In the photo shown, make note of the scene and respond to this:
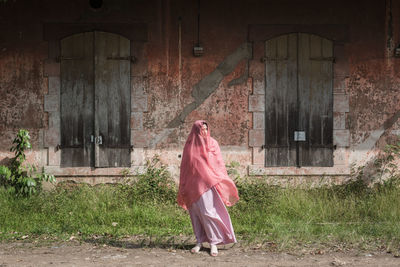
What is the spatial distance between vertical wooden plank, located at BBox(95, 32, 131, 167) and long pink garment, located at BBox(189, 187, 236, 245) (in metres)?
2.69

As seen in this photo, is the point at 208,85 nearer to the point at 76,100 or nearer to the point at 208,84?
the point at 208,84

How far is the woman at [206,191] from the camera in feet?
17.2

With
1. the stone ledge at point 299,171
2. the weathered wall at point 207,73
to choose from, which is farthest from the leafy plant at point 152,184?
the stone ledge at point 299,171

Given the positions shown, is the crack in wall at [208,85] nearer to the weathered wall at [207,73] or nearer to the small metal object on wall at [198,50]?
the weathered wall at [207,73]

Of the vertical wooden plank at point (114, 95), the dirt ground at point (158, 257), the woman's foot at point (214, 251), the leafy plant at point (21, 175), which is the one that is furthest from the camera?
the vertical wooden plank at point (114, 95)

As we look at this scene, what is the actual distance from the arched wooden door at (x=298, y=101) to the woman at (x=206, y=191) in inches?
101

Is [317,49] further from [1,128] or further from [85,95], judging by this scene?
[1,128]

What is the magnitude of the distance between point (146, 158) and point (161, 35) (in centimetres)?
190

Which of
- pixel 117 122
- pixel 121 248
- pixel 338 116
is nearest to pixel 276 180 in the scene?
pixel 338 116

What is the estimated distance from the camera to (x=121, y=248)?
218 inches

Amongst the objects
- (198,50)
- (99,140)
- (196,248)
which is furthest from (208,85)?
(196,248)

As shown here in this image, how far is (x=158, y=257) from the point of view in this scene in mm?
5168

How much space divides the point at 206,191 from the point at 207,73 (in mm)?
2955

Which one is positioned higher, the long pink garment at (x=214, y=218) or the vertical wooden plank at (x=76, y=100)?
the vertical wooden plank at (x=76, y=100)
